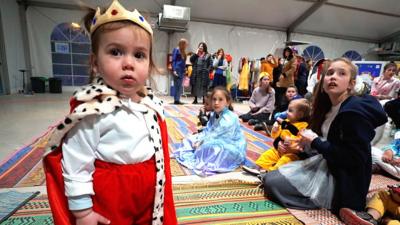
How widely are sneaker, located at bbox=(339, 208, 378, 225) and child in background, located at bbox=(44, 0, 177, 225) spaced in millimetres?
1086

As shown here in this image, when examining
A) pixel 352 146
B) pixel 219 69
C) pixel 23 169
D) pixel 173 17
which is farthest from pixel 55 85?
pixel 352 146

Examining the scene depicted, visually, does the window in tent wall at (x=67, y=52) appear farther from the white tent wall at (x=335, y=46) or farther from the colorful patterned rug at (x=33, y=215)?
the white tent wall at (x=335, y=46)

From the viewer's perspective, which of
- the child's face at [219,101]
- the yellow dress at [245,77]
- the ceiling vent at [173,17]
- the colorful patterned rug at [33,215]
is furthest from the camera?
the yellow dress at [245,77]

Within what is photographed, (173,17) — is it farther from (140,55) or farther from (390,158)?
(140,55)

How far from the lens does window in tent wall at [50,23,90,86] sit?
22.3ft

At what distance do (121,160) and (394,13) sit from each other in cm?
988

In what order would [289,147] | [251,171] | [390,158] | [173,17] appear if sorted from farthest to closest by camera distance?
[173,17] → [251,171] → [390,158] → [289,147]

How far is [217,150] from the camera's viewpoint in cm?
196

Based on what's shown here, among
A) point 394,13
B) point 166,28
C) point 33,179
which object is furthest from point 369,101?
point 394,13

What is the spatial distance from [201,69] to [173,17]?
6.01ft

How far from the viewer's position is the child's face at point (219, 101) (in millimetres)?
2117

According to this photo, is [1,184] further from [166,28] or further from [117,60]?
[166,28]

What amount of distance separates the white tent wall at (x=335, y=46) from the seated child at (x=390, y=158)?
290 inches

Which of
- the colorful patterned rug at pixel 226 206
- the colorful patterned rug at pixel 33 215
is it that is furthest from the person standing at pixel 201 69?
the colorful patterned rug at pixel 33 215
